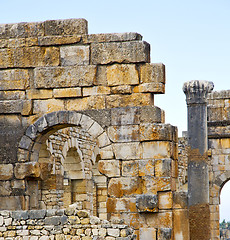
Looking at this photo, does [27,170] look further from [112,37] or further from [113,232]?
[113,232]

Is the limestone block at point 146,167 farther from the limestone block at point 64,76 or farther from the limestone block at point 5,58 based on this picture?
the limestone block at point 5,58

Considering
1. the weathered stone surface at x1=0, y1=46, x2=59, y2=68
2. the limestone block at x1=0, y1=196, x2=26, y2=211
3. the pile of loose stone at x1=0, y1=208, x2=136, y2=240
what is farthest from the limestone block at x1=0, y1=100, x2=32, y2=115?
the pile of loose stone at x1=0, y1=208, x2=136, y2=240

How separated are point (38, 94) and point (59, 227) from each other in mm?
3813

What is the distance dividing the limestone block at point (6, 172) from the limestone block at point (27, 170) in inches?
4.8

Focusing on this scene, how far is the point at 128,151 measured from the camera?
44.2ft

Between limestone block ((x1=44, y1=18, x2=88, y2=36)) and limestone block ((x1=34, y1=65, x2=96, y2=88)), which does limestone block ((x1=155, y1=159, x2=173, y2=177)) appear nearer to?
limestone block ((x1=34, y1=65, x2=96, y2=88))

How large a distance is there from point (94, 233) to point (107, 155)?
111 inches

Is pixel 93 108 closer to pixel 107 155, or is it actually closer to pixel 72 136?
pixel 107 155

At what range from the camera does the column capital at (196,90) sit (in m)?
14.6

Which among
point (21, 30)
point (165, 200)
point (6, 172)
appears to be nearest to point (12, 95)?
point (21, 30)

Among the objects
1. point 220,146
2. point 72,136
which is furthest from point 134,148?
point 220,146

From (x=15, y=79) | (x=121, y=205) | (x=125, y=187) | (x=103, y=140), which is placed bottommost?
(x=121, y=205)

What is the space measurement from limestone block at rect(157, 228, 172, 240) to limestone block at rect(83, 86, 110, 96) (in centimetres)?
293

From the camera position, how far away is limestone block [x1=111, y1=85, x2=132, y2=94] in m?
13.6
